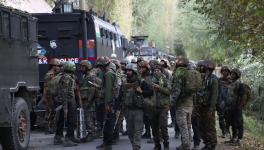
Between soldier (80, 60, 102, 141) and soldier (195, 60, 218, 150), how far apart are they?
2566mm

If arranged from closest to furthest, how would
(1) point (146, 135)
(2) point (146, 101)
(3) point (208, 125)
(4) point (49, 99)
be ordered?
1. (2) point (146, 101)
2. (3) point (208, 125)
3. (1) point (146, 135)
4. (4) point (49, 99)

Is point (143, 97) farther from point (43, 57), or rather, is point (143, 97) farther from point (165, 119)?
point (43, 57)

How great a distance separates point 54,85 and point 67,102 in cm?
73

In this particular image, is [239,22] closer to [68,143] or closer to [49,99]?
[49,99]

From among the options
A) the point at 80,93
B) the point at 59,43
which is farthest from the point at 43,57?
the point at 80,93

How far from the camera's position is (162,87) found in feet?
37.1

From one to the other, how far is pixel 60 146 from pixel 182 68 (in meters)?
3.33

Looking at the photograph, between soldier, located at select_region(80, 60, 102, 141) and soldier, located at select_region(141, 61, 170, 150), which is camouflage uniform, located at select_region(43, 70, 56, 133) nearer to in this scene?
soldier, located at select_region(80, 60, 102, 141)

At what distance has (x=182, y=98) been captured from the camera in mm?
11008

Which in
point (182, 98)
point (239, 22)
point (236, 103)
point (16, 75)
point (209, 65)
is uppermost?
point (239, 22)

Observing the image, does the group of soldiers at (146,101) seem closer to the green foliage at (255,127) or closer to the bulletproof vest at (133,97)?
the bulletproof vest at (133,97)

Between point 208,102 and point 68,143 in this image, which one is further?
point 68,143

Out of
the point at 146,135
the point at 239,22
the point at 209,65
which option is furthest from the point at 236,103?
the point at 239,22

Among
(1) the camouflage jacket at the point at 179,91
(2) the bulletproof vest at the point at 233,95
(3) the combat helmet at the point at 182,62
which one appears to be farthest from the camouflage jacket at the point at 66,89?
(2) the bulletproof vest at the point at 233,95
